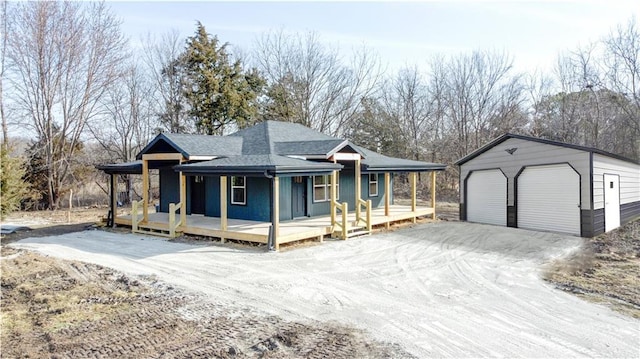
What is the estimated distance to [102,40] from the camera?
2200 cm

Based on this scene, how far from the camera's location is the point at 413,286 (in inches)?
276

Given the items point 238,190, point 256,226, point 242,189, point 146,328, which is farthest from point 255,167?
point 146,328

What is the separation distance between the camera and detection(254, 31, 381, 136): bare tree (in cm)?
2805

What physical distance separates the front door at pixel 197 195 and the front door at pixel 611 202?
43.8ft

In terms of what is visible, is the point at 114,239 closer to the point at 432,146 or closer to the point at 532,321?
the point at 532,321

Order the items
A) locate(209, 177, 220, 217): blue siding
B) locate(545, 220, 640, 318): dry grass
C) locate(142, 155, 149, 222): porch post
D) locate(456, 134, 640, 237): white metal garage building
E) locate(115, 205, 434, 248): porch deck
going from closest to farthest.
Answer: locate(545, 220, 640, 318): dry grass, locate(115, 205, 434, 248): porch deck, locate(456, 134, 640, 237): white metal garage building, locate(142, 155, 149, 222): porch post, locate(209, 177, 220, 217): blue siding

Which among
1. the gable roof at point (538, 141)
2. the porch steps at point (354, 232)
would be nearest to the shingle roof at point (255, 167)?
Answer: the porch steps at point (354, 232)

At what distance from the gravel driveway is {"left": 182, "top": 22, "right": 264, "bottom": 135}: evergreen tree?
46.5 ft

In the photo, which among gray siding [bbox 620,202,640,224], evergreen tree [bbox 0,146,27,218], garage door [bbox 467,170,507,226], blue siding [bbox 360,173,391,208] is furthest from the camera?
blue siding [bbox 360,173,391,208]

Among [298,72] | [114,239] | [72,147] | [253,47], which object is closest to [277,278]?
[114,239]

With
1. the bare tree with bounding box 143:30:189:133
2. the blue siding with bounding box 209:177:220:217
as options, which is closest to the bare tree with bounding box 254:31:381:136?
the bare tree with bounding box 143:30:189:133

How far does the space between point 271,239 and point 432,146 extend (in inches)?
858

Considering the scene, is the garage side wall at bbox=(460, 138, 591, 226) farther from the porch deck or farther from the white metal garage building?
the porch deck

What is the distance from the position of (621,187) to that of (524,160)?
3828mm
